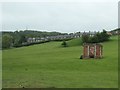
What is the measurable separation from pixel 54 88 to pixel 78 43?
258 feet

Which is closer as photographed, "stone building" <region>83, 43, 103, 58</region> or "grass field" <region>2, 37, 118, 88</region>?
"grass field" <region>2, 37, 118, 88</region>

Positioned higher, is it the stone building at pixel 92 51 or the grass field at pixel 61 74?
the stone building at pixel 92 51

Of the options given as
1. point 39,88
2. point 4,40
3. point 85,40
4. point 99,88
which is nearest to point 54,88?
point 39,88

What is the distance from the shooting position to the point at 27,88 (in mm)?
17578

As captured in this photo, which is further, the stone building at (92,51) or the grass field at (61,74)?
the stone building at (92,51)

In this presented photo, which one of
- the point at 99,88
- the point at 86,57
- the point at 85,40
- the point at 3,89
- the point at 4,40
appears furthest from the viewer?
the point at 4,40

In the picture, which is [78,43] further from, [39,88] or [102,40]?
[39,88]

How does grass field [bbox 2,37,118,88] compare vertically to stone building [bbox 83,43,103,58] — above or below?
below

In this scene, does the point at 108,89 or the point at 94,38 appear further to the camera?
the point at 94,38

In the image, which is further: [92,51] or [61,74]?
[92,51]

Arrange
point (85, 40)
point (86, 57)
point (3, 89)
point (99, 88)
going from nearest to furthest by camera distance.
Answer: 1. point (3, 89)
2. point (99, 88)
3. point (86, 57)
4. point (85, 40)

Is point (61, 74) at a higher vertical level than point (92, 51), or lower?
lower

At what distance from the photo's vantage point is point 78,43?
96312 mm

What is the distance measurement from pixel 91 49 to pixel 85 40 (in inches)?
1572
